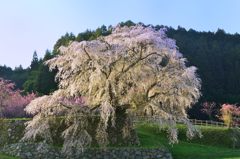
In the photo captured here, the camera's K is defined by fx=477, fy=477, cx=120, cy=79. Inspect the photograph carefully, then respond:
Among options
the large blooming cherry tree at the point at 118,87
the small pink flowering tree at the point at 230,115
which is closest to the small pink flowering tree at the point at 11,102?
the large blooming cherry tree at the point at 118,87

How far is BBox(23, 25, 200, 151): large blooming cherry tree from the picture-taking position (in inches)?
1065

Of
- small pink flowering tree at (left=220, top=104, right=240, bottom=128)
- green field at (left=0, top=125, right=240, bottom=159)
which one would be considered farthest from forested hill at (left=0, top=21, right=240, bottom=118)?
green field at (left=0, top=125, right=240, bottom=159)

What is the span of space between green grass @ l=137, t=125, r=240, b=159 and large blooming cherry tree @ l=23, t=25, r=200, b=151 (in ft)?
→ 9.77

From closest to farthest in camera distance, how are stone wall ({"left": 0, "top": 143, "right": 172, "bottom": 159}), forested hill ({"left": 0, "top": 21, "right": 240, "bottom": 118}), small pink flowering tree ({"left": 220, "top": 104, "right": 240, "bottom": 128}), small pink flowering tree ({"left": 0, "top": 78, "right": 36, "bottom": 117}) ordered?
stone wall ({"left": 0, "top": 143, "right": 172, "bottom": 159}) → small pink flowering tree ({"left": 220, "top": 104, "right": 240, "bottom": 128}) → small pink flowering tree ({"left": 0, "top": 78, "right": 36, "bottom": 117}) → forested hill ({"left": 0, "top": 21, "right": 240, "bottom": 118})

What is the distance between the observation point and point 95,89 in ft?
95.2

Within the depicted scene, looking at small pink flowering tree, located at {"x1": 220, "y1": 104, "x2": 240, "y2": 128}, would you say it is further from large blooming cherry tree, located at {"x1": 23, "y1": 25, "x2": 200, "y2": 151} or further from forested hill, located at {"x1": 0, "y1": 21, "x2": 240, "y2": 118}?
forested hill, located at {"x1": 0, "y1": 21, "x2": 240, "y2": 118}

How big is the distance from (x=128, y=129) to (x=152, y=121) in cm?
197

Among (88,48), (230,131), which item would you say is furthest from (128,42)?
(230,131)

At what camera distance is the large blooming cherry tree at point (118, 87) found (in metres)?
27.0

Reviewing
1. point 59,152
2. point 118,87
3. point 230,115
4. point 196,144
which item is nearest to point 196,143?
point 196,144

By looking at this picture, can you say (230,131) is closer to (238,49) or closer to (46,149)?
(46,149)

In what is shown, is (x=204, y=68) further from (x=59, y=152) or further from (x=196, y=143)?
(x=59, y=152)

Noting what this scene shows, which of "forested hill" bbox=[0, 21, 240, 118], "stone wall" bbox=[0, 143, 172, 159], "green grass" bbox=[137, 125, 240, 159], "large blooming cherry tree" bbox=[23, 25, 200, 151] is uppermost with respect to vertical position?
"forested hill" bbox=[0, 21, 240, 118]

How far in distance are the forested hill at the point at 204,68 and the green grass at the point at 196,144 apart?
1199 inches
